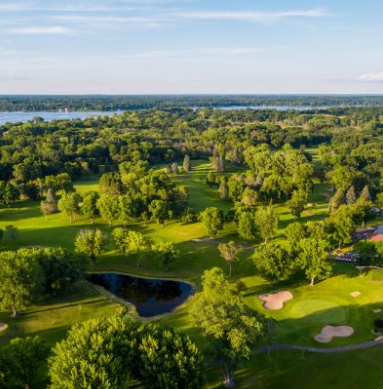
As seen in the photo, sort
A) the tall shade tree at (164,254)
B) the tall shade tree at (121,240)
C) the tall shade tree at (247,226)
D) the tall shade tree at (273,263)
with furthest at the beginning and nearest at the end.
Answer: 1. the tall shade tree at (247,226)
2. the tall shade tree at (121,240)
3. the tall shade tree at (164,254)
4. the tall shade tree at (273,263)

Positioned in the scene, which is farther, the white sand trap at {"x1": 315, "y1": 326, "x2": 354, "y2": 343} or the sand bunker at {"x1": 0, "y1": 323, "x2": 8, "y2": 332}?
the sand bunker at {"x1": 0, "y1": 323, "x2": 8, "y2": 332}

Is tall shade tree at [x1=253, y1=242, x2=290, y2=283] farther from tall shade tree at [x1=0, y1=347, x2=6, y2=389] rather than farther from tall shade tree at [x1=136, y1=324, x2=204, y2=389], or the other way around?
tall shade tree at [x1=0, y1=347, x2=6, y2=389]

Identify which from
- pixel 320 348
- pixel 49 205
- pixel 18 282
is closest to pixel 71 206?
pixel 49 205

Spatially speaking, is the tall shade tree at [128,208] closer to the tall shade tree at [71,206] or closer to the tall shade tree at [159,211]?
the tall shade tree at [159,211]

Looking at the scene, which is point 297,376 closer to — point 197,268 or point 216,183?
point 197,268

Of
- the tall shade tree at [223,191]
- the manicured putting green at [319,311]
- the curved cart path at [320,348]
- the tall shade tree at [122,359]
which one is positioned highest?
the tall shade tree at [223,191]

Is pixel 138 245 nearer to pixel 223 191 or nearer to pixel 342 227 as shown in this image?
pixel 342 227

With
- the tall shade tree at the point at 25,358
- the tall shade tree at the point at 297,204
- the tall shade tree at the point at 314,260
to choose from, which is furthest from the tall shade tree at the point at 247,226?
the tall shade tree at the point at 25,358

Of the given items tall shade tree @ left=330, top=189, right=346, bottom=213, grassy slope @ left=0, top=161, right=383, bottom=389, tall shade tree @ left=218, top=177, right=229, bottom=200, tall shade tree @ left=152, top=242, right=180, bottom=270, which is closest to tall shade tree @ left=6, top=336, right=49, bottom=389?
grassy slope @ left=0, top=161, right=383, bottom=389
